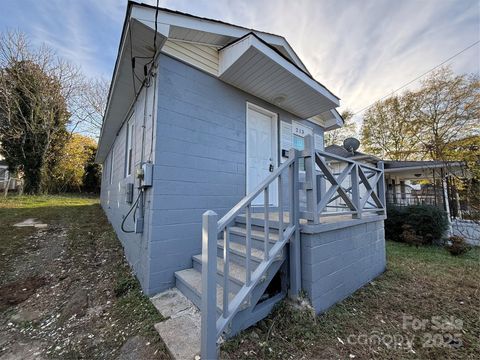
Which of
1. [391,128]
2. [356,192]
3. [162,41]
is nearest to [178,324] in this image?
[356,192]

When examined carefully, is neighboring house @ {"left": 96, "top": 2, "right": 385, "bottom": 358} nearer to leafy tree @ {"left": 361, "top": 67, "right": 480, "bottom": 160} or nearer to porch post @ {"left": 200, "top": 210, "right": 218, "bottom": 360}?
porch post @ {"left": 200, "top": 210, "right": 218, "bottom": 360}

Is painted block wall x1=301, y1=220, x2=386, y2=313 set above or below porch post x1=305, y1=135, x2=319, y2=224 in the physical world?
below

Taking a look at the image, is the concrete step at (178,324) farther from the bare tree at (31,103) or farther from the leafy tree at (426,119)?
the bare tree at (31,103)

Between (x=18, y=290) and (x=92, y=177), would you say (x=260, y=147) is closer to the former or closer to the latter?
(x=18, y=290)

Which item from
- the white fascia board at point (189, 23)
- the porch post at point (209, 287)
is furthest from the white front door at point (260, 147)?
the porch post at point (209, 287)

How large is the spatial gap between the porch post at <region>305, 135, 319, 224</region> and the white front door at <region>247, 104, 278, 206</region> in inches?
57.3

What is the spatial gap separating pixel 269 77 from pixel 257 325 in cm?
353

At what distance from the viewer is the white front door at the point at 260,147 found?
3912 millimetres

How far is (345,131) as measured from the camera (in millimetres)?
17734

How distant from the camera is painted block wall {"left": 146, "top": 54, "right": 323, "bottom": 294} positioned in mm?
2685

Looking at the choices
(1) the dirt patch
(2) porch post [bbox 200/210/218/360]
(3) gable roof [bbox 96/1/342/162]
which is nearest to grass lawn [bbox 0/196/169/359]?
(1) the dirt patch

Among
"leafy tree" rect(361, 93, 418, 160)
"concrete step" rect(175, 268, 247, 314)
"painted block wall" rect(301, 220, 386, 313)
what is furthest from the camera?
"leafy tree" rect(361, 93, 418, 160)

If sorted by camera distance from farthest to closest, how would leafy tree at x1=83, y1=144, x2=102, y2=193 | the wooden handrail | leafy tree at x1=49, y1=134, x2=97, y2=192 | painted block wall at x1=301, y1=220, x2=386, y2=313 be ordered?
leafy tree at x1=83, y1=144, x2=102, y2=193 < leafy tree at x1=49, y1=134, x2=97, y2=192 < painted block wall at x1=301, y1=220, x2=386, y2=313 < the wooden handrail

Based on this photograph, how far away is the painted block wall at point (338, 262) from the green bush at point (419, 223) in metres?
4.04
